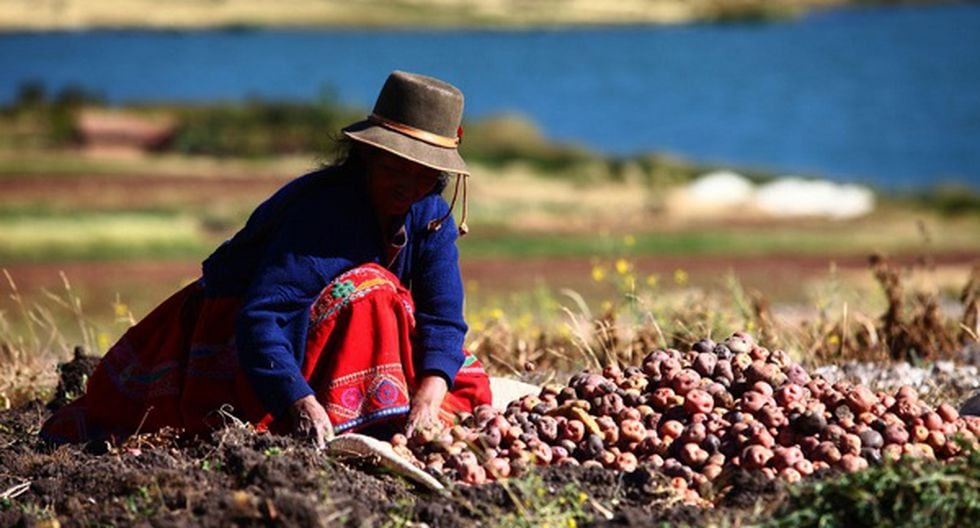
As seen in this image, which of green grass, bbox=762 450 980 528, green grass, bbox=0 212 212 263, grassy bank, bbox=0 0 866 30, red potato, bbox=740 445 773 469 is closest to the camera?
green grass, bbox=762 450 980 528

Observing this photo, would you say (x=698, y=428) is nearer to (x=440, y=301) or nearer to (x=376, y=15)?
(x=440, y=301)

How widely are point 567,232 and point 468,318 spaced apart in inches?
525

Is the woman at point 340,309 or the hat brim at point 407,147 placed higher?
the hat brim at point 407,147

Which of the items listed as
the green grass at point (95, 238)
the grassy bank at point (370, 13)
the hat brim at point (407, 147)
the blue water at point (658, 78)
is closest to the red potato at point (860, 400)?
the hat brim at point (407, 147)

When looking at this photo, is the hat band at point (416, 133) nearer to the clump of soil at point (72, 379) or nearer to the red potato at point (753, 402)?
the red potato at point (753, 402)

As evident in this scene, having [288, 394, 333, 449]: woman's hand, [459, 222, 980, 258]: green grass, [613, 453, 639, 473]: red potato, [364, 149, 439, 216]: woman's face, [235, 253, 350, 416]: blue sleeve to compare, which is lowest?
[459, 222, 980, 258]: green grass

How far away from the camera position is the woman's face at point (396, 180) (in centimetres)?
477

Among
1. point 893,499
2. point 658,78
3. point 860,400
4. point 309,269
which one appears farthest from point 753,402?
point 658,78

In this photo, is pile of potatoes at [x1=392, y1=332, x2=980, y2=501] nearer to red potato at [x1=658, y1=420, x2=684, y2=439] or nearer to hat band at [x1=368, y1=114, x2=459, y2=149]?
red potato at [x1=658, y1=420, x2=684, y2=439]

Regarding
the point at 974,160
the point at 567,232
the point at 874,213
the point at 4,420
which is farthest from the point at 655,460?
the point at 974,160

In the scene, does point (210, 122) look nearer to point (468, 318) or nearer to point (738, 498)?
point (468, 318)

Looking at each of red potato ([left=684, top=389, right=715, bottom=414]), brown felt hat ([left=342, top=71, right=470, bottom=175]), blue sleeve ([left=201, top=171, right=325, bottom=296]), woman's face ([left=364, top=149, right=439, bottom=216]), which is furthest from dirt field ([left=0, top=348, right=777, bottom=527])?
brown felt hat ([left=342, top=71, right=470, bottom=175])

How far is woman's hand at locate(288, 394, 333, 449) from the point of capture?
4699 mm

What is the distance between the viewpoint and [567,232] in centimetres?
2145
